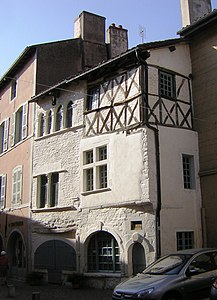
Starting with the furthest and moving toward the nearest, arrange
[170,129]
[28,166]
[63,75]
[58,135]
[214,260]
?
1. [63,75]
2. [28,166]
3. [58,135]
4. [170,129]
5. [214,260]

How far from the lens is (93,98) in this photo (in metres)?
15.4

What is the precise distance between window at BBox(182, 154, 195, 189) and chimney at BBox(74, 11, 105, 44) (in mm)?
9782

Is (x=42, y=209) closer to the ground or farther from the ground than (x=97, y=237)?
farther from the ground

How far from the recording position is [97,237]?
553 inches

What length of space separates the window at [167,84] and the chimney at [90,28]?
775 centimetres

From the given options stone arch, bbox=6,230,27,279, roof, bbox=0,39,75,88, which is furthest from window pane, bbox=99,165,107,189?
roof, bbox=0,39,75,88

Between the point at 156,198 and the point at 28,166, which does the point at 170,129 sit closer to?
the point at 156,198

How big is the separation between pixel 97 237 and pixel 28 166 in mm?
5676

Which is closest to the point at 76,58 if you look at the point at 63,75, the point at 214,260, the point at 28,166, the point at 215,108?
the point at 63,75

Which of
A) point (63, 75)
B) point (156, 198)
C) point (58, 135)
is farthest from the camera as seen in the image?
point (63, 75)

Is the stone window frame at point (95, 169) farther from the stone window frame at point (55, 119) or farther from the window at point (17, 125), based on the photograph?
the window at point (17, 125)

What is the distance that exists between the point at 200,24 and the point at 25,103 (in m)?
9.39

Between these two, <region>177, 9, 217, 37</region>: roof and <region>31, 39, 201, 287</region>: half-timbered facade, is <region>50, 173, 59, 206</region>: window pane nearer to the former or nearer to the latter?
<region>31, 39, 201, 287</region>: half-timbered facade

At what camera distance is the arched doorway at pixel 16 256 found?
681 inches
